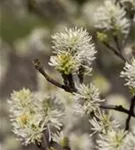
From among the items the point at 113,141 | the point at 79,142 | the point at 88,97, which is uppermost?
the point at 79,142

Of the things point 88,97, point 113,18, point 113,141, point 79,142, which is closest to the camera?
point 113,141

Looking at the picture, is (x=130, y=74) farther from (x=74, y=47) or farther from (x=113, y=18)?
(x=113, y=18)

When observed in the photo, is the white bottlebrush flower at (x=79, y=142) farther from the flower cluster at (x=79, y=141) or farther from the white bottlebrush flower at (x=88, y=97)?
the white bottlebrush flower at (x=88, y=97)

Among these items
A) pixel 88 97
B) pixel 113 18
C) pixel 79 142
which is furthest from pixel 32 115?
pixel 79 142

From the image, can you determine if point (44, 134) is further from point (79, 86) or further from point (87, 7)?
point (87, 7)

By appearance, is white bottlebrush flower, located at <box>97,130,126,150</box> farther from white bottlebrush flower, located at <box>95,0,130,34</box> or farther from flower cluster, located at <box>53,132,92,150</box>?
flower cluster, located at <box>53,132,92,150</box>
